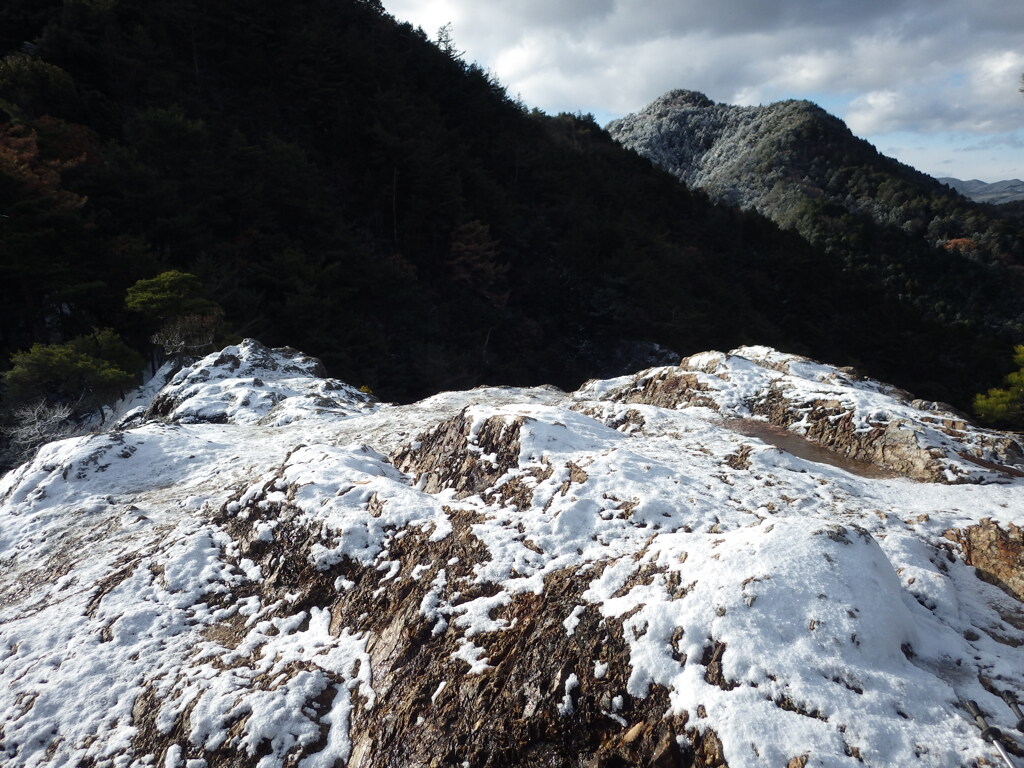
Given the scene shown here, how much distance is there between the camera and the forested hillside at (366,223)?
2356 centimetres

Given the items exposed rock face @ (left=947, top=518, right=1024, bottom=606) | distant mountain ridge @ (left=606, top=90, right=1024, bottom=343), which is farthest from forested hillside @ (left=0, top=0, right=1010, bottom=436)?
exposed rock face @ (left=947, top=518, right=1024, bottom=606)

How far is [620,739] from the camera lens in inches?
155

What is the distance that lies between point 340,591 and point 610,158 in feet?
222

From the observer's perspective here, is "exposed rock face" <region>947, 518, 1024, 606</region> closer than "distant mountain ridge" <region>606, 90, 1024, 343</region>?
Yes

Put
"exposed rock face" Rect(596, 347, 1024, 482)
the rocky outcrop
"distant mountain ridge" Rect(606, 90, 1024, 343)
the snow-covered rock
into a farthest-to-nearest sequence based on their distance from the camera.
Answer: "distant mountain ridge" Rect(606, 90, 1024, 343), the rocky outcrop, "exposed rock face" Rect(596, 347, 1024, 482), the snow-covered rock

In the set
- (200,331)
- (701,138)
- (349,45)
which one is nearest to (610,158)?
(349,45)

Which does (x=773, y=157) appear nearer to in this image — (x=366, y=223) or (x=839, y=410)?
(x=366, y=223)

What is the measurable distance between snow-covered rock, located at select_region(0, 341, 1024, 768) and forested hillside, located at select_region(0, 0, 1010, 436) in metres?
16.8

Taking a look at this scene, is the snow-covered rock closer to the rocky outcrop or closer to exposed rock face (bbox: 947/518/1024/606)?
exposed rock face (bbox: 947/518/1024/606)

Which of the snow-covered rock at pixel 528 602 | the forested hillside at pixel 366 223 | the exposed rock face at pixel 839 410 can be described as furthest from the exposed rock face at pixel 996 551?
the forested hillside at pixel 366 223

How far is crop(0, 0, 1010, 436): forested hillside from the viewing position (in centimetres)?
2356

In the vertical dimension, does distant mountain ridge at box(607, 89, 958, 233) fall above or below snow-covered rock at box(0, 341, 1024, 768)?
above

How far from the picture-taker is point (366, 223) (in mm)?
39344

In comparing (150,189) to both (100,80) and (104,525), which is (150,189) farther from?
(104,525)
